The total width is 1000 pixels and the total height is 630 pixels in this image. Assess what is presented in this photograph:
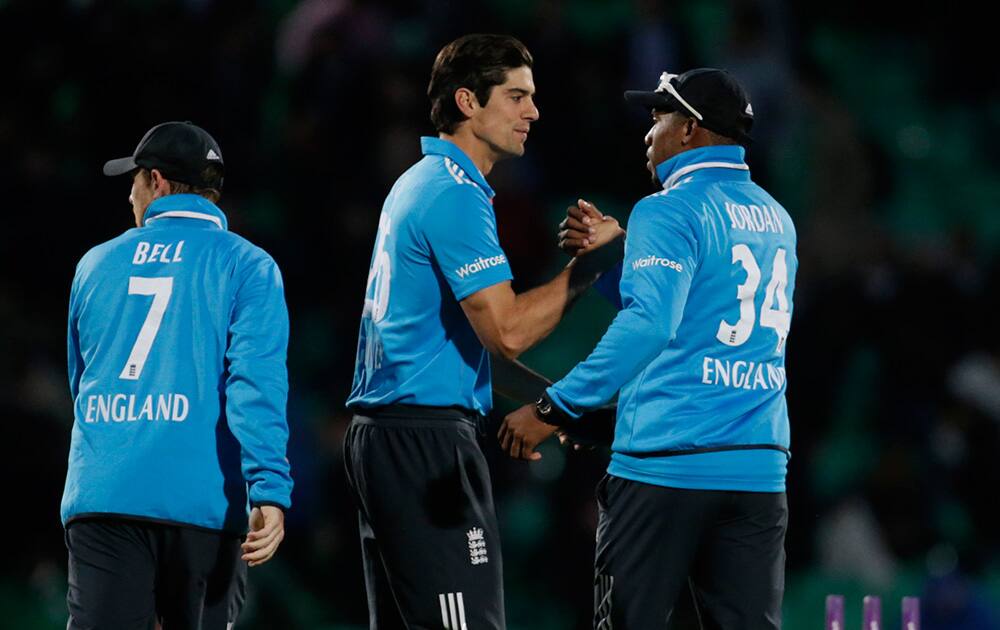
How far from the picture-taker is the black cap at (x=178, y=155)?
5.00 meters

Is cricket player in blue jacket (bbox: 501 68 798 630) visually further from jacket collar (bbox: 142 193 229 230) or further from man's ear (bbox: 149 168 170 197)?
man's ear (bbox: 149 168 170 197)

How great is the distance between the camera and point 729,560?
488 centimetres

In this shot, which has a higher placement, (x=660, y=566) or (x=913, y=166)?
(x=913, y=166)

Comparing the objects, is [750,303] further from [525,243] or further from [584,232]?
[525,243]

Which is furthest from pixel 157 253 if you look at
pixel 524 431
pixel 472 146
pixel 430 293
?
pixel 524 431

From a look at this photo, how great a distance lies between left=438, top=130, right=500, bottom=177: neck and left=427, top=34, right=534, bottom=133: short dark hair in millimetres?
25

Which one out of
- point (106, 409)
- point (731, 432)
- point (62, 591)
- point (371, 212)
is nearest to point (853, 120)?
point (371, 212)

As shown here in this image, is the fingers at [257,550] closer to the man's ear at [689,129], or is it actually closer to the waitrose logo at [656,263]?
the waitrose logo at [656,263]

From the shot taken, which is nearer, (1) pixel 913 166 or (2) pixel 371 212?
(2) pixel 371 212

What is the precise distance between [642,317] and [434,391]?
681 millimetres

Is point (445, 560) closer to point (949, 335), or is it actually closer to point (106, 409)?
point (106, 409)

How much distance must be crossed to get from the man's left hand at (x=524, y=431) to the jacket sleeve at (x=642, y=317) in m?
0.14

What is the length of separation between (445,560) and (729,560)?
84 centimetres

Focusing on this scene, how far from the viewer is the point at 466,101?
528 centimetres
